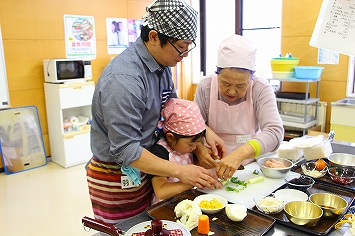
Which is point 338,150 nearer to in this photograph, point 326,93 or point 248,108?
point 248,108

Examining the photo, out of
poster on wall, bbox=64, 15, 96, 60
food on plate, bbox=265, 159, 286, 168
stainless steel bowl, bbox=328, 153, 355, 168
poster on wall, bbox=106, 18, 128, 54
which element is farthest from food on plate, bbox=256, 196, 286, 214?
poster on wall, bbox=106, 18, 128, 54

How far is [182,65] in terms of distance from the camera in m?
5.62

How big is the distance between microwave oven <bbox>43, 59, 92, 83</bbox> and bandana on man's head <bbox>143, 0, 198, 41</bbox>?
2844 millimetres

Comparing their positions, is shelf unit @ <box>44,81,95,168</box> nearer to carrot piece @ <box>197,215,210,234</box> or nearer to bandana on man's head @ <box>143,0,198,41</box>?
bandana on man's head @ <box>143,0,198,41</box>

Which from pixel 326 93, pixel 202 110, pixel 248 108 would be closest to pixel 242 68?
pixel 248 108

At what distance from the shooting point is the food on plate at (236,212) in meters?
1.09

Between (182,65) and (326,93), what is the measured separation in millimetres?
2573

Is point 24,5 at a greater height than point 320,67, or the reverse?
point 24,5

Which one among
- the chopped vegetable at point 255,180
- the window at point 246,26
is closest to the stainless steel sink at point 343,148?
the chopped vegetable at point 255,180

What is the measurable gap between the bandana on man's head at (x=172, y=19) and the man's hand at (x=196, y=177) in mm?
557

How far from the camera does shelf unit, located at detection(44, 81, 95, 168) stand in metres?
3.92

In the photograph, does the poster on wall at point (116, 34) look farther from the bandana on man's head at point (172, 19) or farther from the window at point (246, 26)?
the bandana on man's head at point (172, 19)

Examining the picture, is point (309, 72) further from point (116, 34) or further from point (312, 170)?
point (116, 34)

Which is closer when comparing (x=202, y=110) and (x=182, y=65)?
(x=202, y=110)
